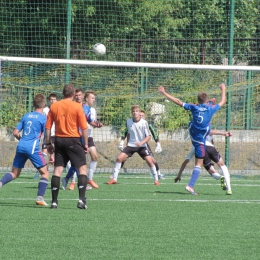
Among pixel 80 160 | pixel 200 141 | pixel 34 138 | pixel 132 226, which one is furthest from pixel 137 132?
pixel 132 226

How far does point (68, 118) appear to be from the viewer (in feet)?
34.3

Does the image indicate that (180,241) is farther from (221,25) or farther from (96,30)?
(221,25)

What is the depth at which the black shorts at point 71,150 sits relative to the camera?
34.3ft

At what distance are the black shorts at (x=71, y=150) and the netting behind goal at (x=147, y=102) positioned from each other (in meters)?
8.71

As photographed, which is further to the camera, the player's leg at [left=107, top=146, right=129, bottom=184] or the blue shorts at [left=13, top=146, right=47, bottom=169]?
the player's leg at [left=107, top=146, right=129, bottom=184]

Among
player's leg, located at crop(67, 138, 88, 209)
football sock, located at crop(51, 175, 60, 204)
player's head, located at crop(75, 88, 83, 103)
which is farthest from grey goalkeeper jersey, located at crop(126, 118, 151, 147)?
football sock, located at crop(51, 175, 60, 204)

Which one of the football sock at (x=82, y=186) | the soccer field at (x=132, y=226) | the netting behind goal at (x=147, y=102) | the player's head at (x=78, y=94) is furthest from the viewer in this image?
the netting behind goal at (x=147, y=102)

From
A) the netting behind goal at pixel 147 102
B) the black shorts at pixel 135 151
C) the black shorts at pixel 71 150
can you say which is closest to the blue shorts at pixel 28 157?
the black shorts at pixel 71 150

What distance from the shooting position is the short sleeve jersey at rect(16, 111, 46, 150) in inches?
433

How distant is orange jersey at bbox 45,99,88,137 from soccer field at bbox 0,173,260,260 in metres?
1.12

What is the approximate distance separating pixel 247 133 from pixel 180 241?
42.8 ft

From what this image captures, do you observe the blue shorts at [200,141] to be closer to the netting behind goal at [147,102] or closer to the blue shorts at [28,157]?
the blue shorts at [28,157]

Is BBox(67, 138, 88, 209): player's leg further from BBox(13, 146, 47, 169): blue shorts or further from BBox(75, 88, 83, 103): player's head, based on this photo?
BBox(75, 88, 83, 103): player's head

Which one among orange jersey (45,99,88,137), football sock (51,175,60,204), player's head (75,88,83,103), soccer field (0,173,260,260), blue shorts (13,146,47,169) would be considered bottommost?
soccer field (0,173,260,260)
